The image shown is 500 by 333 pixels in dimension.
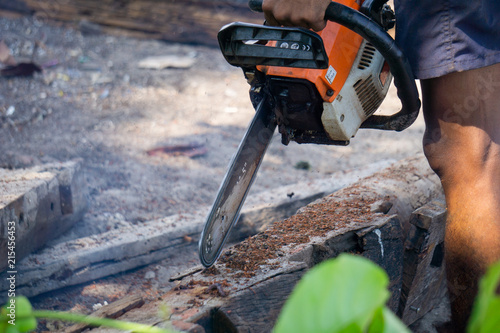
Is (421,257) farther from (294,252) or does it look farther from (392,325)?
(392,325)

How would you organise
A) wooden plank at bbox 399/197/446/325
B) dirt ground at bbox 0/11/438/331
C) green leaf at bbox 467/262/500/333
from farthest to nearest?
dirt ground at bbox 0/11/438/331, wooden plank at bbox 399/197/446/325, green leaf at bbox 467/262/500/333

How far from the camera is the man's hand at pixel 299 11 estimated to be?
1.42m

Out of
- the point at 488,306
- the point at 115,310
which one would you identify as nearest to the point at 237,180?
the point at 115,310

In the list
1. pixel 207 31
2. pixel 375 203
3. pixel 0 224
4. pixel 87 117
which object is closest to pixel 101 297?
pixel 0 224

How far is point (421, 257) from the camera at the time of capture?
1871 mm

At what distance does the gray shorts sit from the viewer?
1424 mm

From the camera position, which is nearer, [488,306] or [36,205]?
[488,306]

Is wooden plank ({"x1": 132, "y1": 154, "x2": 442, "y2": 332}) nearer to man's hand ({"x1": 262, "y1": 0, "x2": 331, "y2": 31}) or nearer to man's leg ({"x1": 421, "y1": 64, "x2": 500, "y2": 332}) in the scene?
Answer: man's leg ({"x1": 421, "y1": 64, "x2": 500, "y2": 332})

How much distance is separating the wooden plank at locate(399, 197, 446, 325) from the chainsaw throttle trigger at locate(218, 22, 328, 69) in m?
0.81

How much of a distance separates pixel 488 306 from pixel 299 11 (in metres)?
1.21

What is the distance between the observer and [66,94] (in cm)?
499

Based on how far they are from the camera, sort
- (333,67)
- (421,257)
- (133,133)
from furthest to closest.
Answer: (133,133)
(421,257)
(333,67)

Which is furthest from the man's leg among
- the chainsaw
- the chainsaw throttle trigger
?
the chainsaw throttle trigger

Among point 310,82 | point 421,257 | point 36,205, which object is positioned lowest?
point 36,205
